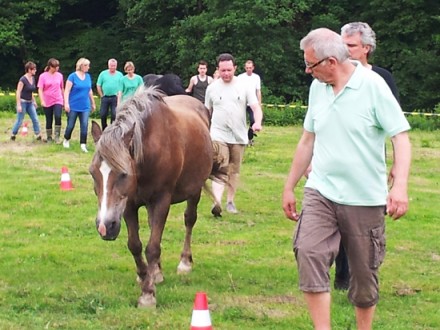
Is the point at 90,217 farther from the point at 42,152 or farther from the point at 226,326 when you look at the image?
the point at 42,152

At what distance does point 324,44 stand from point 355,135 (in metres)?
0.60

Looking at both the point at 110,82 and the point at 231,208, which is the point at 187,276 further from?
the point at 110,82

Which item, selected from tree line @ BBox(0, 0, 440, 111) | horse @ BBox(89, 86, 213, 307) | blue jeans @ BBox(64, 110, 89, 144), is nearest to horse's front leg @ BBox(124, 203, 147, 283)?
horse @ BBox(89, 86, 213, 307)

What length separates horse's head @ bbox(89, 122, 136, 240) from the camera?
6191 millimetres

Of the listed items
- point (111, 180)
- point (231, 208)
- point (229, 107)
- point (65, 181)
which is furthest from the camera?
point (65, 181)

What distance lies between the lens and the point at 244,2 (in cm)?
4022

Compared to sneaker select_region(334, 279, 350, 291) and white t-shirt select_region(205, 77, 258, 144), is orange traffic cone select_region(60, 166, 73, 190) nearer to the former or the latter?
white t-shirt select_region(205, 77, 258, 144)

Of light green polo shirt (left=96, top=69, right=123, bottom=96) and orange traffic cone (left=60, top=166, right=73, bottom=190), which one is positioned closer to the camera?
orange traffic cone (left=60, top=166, right=73, bottom=190)

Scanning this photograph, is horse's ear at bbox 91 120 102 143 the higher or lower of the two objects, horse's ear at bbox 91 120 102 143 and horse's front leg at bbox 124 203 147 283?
the higher

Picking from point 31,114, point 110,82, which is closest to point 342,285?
point 110,82

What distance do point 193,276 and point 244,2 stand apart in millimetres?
33531

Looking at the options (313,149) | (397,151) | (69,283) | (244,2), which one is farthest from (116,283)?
(244,2)

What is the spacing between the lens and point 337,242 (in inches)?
209

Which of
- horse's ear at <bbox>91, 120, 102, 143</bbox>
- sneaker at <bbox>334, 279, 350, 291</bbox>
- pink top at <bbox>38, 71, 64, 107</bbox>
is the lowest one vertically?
pink top at <bbox>38, 71, 64, 107</bbox>
